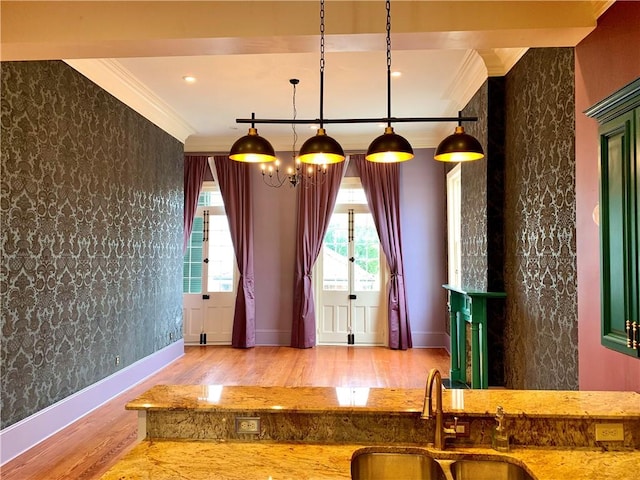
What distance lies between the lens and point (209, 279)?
7.21 meters

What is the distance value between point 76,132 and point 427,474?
13.2 feet

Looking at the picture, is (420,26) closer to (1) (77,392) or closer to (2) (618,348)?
(2) (618,348)

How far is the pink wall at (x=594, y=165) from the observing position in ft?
7.06

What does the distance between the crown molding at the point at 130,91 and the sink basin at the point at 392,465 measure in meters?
4.02

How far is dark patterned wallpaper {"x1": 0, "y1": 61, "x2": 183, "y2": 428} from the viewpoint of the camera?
318 cm

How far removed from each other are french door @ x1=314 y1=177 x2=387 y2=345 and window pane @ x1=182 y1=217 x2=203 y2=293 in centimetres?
199

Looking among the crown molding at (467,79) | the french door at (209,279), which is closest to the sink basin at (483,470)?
the crown molding at (467,79)

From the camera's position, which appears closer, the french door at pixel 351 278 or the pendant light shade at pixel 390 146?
the pendant light shade at pixel 390 146

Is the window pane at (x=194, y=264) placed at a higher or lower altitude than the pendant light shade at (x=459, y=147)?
lower

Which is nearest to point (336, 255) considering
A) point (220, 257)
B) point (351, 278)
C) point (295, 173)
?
point (351, 278)

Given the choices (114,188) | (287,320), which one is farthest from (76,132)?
(287,320)

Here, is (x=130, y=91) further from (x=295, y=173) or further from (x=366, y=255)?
(x=366, y=255)

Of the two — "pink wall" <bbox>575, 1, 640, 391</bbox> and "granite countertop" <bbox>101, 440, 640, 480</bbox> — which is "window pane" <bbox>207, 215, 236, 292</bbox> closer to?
"pink wall" <bbox>575, 1, 640, 391</bbox>

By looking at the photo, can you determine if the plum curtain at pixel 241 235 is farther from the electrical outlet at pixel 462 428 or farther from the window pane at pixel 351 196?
the electrical outlet at pixel 462 428
